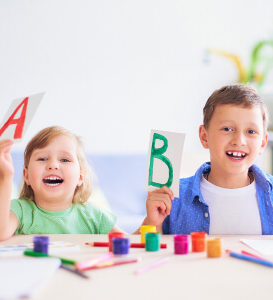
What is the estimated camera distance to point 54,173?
3.95 ft

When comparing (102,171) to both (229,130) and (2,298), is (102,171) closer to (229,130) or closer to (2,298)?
(229,130)

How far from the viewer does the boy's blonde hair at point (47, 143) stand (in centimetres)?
125

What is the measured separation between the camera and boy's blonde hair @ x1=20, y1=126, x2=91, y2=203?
1.25 m

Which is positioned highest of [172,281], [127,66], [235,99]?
[127,66]

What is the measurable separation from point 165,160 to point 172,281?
44cm

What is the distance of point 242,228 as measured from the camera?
128 centimetres

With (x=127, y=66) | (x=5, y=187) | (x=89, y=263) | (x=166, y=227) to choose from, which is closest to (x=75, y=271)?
(x=89, y=263)

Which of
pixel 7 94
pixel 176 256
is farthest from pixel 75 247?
pixel 7 94

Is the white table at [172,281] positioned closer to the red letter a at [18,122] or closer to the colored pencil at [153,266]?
the colored pencil at [153,266]

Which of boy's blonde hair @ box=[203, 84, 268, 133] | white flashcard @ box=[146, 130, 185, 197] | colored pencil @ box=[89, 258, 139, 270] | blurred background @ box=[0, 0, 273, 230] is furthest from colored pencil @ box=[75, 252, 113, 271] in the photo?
blurred background @ box=[0, 0, 273, 230]

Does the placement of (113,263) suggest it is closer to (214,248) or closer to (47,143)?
(214,248)

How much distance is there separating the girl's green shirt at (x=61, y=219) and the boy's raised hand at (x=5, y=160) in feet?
0.64

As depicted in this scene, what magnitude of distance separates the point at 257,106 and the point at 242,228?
36cm

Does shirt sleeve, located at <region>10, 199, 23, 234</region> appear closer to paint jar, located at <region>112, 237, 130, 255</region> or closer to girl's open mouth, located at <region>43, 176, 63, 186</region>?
girl's open mouth, located at <region>43, 176, 63, 186</region>
